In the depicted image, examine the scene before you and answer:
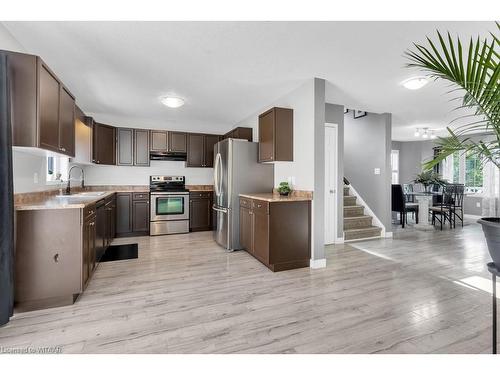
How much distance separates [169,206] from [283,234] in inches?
116

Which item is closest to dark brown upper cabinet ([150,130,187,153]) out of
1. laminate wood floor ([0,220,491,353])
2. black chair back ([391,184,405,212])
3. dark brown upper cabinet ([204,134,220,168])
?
dark brown upper cabinet ([204,134,220,168])

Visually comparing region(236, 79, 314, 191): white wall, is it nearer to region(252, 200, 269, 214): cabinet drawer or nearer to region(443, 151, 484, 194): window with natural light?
region(252, 200, 269, 214): cabinet drawer

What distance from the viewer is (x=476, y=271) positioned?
3.17m

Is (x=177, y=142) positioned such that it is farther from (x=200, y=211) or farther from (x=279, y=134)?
(x=279, y=134)

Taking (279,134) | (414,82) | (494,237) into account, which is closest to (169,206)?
(279,134)

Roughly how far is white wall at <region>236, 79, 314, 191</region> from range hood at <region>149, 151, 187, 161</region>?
9.03 feet

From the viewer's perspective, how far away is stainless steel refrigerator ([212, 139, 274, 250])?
160 inches

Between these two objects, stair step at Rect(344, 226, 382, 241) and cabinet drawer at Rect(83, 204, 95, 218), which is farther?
stair step at Rect(344, 226, 382, 241)

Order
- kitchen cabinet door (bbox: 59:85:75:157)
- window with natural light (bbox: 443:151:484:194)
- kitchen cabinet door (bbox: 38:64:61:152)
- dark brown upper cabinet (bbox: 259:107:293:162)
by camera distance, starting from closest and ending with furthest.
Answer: kitchen cabinet door (bbox: 38:64:61:152)
kitchen cabinet door (bbox: 59:85:75:157)
dark brown upper cabinet (bbox: 259:107:293:162)
window with natural light (bbox: 443:151:484:194)

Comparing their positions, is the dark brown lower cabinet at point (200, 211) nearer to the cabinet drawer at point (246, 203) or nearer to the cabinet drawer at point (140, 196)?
the cabinet drawer at point (140, 196)

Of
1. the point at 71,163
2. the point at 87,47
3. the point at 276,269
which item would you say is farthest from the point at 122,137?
the point at 276,269

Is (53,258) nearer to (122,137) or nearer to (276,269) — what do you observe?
(276,269)

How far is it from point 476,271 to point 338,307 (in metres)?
2.30

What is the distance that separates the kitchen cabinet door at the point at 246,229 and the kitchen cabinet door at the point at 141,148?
2684mm
